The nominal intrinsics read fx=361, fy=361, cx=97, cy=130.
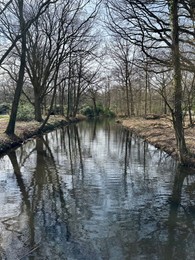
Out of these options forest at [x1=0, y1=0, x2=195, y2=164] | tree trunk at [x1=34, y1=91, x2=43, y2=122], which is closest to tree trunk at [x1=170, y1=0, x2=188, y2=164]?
forest at [x1=0, y1=0, x2=195, y2=164]

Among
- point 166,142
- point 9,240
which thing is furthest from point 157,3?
point 9,240

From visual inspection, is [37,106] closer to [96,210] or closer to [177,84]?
[177,84]

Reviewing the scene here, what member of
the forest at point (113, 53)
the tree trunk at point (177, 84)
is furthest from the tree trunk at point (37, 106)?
the tree trunk at point (177, 84)

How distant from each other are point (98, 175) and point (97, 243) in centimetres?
621

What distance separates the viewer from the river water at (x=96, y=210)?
255 inches

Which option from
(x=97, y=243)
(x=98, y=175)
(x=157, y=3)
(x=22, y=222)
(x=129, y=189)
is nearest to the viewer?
(x=97, y=243)

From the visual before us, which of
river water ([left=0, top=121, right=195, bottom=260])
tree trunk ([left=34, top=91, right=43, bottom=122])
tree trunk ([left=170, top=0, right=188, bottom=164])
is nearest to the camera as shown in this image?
river water ([left=0, top=121, right=195, bottom=260])

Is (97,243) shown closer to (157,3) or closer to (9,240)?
(9,240)

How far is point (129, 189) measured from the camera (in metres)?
10.9

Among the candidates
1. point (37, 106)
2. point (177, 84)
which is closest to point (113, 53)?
point (37, 106)

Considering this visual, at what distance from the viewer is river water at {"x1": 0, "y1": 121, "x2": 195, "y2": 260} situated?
6477 mm

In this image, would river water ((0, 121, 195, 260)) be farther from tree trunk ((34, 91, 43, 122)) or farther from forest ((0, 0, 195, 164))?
tree trunk ((34, 91, 43, 122))

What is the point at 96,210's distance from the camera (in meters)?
8.73

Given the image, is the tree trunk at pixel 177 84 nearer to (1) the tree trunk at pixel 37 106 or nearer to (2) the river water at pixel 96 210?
(2) the river water at pixel 96 210
